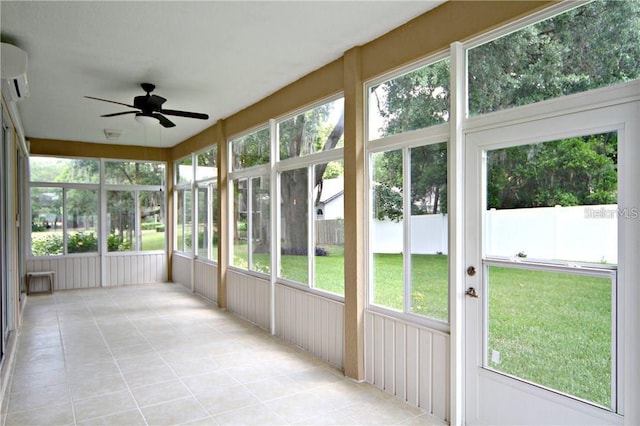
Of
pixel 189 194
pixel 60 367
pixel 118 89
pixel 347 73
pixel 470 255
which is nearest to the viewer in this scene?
pixel 470 255

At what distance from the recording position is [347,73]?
12.1ft

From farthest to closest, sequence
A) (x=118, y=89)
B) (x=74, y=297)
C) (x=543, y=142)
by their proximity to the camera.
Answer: (x=74, y=297), (x=118, y=89), (x=543, y=142)

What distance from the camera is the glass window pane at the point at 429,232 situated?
9.84 ft

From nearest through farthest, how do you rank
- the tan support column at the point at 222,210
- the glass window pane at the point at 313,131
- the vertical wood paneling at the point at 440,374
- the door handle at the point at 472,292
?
1. the door handle at the point at 472,292
2. the vertical wood paneling at the point at 440,374
3. the glass window pane at the point at 313,131
4. the tan support column at the point at 222,210

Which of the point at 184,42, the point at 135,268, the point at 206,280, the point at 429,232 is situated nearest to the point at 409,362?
the point at 429,232

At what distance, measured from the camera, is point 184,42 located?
3504mm

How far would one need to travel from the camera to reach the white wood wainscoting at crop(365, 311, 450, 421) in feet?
9.56

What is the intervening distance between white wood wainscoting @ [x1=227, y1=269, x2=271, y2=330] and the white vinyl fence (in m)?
2.82

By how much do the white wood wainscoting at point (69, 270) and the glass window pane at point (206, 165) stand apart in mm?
3018

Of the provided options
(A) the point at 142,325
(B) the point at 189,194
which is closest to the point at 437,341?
(A) the point at 142,325

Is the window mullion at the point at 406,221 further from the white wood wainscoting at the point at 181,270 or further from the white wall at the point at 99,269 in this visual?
the white wall at the point at 99,269

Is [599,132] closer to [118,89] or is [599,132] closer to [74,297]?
[118,89]

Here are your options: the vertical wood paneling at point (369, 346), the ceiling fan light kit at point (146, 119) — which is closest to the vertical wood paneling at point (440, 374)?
the vertical wood paneling at point (369, 346)

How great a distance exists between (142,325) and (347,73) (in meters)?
4.20
